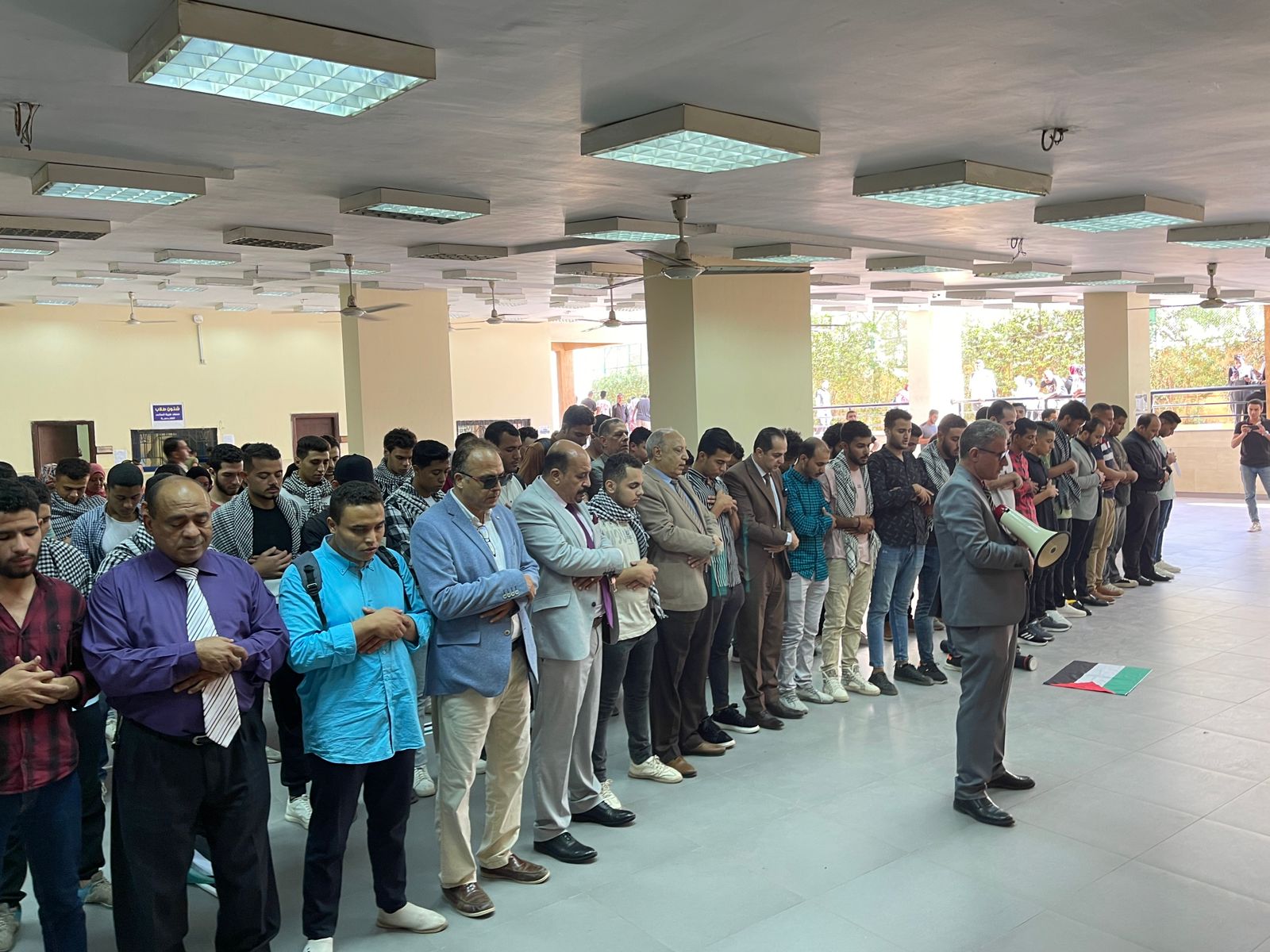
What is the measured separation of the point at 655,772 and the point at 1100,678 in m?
3.23

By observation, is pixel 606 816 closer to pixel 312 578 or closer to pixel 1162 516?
pixel 312 578

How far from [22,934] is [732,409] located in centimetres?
798

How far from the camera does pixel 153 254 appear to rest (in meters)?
9.20

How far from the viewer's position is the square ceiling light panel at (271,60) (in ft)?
11.0

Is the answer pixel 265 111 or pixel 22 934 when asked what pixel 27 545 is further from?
pixel 265 111

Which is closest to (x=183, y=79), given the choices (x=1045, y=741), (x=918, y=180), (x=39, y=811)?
(x=39, y=811)

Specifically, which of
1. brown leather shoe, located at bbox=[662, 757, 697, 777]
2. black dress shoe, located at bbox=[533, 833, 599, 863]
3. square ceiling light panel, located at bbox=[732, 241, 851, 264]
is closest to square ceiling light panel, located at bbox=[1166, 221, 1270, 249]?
square ceiling light panel, located at bbox=[732, 241, 851, 264]

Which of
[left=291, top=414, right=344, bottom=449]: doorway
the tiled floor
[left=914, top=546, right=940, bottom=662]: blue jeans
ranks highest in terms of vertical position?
[left=291, top=414, right=344, bottom=449]: doorway

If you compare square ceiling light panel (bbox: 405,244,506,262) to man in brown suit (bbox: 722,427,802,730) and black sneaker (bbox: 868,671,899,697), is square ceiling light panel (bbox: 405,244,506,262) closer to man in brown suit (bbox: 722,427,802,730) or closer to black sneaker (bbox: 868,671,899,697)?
man in brown suit (bbox: 722,427,802,730)

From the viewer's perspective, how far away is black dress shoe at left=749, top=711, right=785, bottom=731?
216 inches

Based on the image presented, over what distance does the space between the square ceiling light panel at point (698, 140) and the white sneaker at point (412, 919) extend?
344cm

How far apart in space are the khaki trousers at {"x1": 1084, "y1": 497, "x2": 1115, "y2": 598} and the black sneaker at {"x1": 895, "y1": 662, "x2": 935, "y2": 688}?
3231 millimetres

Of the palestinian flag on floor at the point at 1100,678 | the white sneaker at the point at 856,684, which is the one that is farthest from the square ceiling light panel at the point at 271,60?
the palestinian flag on floor at the point at 1100,678

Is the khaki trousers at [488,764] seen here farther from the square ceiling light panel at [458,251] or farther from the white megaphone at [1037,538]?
the square ceiling light panel at [458,251]
